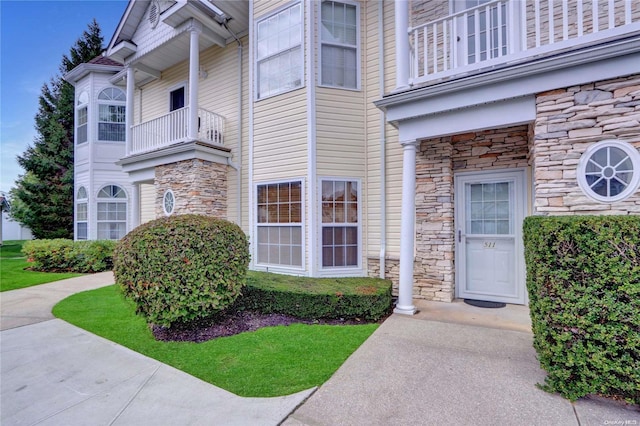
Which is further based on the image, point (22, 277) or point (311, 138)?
point (22, 277)

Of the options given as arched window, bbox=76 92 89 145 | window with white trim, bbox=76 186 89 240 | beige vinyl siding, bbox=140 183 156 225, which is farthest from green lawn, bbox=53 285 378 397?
arched window, bbox=76 92 89 145

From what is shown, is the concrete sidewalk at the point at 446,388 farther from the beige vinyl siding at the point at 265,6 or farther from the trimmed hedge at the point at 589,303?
the beige vinyl siding at the point at 265,6

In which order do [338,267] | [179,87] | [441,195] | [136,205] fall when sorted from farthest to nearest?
1. [136,205]
2. [179,87]
3. [338,267]
4. [441,195]

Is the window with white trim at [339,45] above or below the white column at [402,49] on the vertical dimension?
above

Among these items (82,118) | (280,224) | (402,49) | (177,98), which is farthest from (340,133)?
(82,118)

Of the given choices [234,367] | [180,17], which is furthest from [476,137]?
[180,17]

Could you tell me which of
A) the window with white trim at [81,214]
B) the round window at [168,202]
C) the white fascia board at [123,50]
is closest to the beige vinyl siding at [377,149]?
the round window at [168,202]

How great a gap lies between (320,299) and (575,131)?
13.5 feet

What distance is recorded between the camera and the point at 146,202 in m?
11.4

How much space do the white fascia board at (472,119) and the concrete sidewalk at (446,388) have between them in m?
2.91

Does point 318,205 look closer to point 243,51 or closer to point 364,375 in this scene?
point 364,375

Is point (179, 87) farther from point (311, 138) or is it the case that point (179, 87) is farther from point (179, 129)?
point (311, 138)

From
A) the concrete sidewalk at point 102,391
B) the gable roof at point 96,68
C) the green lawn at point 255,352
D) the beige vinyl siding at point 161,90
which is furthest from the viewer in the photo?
the gable roof at point 96,68

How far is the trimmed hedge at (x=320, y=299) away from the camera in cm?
498
